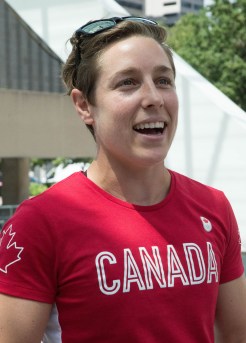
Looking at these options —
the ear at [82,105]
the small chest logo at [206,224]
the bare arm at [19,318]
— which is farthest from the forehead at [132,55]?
the bare arm at [19,318]

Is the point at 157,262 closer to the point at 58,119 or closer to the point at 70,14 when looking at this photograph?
the point at 70,14

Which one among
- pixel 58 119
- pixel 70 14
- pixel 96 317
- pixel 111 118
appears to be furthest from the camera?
pixel 58 119

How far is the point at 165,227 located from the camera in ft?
5.95

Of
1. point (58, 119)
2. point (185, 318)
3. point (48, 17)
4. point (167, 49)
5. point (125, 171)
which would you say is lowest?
point (58, 119)

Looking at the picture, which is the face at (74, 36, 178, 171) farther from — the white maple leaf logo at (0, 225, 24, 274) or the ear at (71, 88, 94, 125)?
the white maple leaf logo at (0, 225, 24, 274)

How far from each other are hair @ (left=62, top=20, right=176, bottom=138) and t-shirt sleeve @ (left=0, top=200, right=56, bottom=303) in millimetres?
388

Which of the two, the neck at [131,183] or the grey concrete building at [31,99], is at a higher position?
the neck at [131,183]

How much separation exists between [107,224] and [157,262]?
151 millimetres

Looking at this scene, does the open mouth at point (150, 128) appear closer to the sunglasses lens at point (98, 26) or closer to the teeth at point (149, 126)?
the teeth at point (149, 126)

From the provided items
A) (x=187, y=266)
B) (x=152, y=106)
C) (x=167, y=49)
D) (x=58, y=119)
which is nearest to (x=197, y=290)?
(x=187, y=266)

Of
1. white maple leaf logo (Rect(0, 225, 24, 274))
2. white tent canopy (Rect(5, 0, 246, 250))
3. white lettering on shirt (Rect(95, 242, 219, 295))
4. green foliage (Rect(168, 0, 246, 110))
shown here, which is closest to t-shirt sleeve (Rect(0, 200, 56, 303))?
white maple leaf logo (Rect(0, 225, 24, 274))

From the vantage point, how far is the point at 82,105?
1.92m

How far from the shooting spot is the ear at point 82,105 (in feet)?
6.23

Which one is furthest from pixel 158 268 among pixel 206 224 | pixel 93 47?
pixel 93 47
